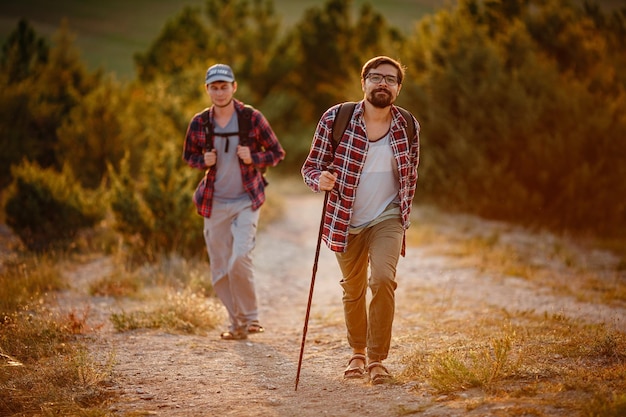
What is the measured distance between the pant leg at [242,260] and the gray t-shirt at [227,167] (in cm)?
15

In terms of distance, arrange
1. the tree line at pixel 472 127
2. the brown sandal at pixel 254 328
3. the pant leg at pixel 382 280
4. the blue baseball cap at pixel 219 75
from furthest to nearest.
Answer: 1. the tree line at pixel 472 127
2. the brown sandal at pixel 254 328
3. the blue baseball cap at pixel 219 75
4. the pant leg at pixel 382 280

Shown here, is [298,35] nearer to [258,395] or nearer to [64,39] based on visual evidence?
[64,39]

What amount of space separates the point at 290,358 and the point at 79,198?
24.2ft

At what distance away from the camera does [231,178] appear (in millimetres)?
7027

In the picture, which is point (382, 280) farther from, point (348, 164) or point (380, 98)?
point (380, 98)

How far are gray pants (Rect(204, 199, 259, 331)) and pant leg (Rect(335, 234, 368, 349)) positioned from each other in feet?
5.44

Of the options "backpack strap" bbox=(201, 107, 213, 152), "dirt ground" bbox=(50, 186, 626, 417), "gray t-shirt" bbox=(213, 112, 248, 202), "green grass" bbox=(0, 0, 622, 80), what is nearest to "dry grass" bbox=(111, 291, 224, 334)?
"dirt ground" bbox=(50, 186, 626, 417)

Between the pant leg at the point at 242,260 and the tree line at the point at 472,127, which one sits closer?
the pant leg at the point at 242,260

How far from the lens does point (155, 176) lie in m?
10.8

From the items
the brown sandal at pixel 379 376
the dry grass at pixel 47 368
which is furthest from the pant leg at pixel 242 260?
the brown sandal at pixel 379 376

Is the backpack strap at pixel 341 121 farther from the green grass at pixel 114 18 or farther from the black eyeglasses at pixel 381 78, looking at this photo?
the green grass at pixel 114 18

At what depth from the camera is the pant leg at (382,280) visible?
520cm

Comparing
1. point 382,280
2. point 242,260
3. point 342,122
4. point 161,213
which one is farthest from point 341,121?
point 161,213

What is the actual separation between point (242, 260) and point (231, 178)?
2.69 ft
